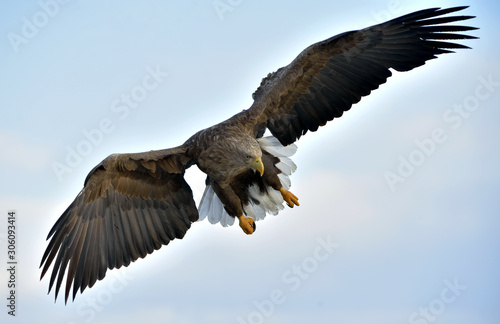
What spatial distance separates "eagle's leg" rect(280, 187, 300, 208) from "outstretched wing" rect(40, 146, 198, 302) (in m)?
1.05

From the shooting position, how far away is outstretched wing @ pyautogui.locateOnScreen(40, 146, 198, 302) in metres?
9.09

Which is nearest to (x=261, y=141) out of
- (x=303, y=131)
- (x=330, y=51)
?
(x=303, y=131)

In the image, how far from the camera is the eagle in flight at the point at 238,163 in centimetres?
870

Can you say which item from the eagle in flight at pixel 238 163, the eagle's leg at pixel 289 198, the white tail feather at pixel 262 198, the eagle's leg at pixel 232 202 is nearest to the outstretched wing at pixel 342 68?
the eagle in flight at pixel 238 163

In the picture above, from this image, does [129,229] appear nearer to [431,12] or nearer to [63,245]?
[63,245]

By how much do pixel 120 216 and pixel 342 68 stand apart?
2.83 metres

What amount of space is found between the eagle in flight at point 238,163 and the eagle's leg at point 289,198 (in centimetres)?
1

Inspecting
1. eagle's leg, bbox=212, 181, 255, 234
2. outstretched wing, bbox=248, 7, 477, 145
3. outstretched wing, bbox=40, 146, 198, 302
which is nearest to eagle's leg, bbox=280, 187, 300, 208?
eagle's leg, bbox=212, 181, 255, 234

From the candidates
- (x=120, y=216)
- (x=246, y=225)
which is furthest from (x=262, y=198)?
(x=120, y=216)

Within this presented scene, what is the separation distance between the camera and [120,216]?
9.42m

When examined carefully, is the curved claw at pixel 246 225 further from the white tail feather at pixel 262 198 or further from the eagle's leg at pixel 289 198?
the eagle's leg at pixel 289 198

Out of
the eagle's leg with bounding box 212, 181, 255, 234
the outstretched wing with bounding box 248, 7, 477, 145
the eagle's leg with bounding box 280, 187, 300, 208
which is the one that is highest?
the outstretched wing with bounding box 248, 7, 477, 145

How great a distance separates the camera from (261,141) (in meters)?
9.22

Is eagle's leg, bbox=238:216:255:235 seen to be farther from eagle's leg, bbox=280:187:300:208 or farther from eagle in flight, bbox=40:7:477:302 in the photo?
eagle's leg, bbox=280:187:300:208
